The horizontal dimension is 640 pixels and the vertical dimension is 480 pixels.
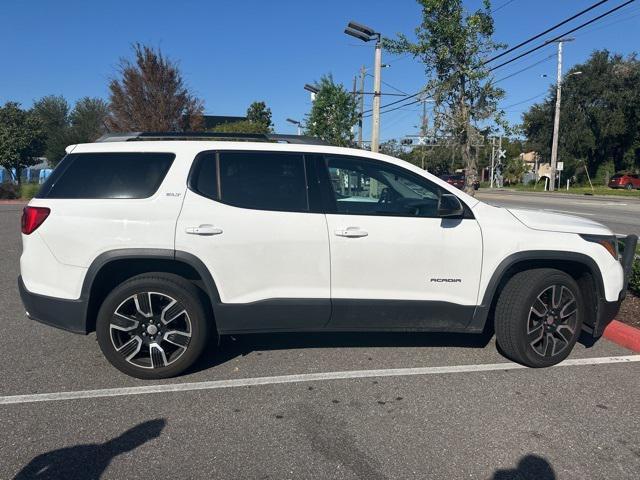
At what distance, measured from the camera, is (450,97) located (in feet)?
31.7

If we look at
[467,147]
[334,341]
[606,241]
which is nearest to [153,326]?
[334,341]

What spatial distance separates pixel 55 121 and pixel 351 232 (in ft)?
164

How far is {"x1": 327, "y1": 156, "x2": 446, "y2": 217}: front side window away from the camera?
4215 mm

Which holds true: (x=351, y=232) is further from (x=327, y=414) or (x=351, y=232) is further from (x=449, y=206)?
(x=327, y=414)

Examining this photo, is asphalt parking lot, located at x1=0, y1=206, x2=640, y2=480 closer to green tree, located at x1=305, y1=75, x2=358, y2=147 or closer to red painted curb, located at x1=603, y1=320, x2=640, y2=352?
red painted curb, located at x1=603, y1=320, x2=640, y2=352

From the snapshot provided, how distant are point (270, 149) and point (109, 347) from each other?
77.2 inches

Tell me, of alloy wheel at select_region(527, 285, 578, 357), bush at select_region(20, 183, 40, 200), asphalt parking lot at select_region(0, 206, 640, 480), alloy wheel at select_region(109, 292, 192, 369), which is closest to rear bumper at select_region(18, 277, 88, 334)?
alloy wheel at select_region(109, 292, 192, 369)

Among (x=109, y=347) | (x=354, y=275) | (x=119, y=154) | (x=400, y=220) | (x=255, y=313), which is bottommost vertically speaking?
(x=109, y=347)

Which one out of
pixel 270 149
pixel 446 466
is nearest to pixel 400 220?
pixel 270 149

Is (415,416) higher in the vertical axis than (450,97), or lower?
lower

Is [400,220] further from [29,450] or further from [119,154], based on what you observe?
[29,450]

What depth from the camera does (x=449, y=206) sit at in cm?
406

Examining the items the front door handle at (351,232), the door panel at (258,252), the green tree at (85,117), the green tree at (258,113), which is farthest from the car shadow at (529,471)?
the green tree at (258,113)

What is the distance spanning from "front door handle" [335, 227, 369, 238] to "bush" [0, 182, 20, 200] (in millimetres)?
28029
